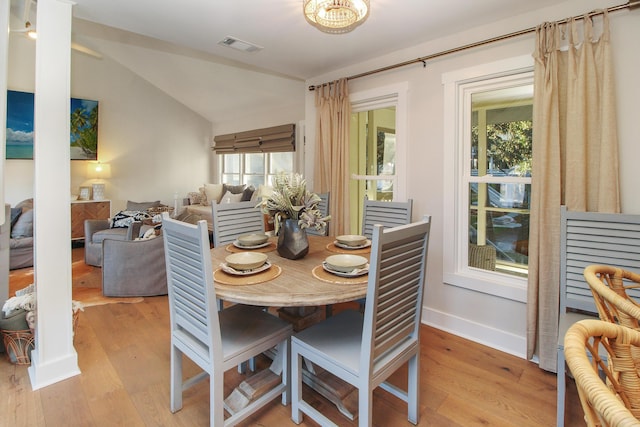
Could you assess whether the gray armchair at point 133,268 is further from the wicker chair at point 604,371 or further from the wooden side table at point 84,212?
the wicker chair at point 604,371

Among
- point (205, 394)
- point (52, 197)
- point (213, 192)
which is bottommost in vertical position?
point (205, 394)

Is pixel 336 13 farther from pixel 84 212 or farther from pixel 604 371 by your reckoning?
pixel 84 212

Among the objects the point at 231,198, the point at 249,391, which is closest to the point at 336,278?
the point at 249,391

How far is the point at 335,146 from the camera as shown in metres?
3.38

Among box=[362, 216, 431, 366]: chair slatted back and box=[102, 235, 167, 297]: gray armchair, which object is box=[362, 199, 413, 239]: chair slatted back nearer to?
box=[362, 216, 431, 366]: chair slatted back

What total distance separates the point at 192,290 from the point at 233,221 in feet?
3.86

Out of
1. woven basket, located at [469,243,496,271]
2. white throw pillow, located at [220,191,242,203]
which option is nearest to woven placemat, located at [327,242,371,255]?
woven basket, located at [469,243,496,271]

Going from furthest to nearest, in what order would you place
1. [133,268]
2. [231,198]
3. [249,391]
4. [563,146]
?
[231,198]
[133,268]
[563,146]
[249,391]

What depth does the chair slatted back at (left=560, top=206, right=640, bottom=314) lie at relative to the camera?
69.9 inches

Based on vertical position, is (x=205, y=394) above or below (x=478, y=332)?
below

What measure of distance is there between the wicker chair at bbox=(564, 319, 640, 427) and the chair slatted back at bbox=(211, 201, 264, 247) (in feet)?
6.75

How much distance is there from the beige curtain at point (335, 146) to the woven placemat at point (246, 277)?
1759mm

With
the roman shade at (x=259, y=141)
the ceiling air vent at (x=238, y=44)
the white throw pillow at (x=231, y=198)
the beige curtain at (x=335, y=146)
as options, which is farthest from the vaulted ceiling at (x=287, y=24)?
the white throw pillow at (x=231, y=198)

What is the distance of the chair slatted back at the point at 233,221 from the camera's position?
8.23ft
